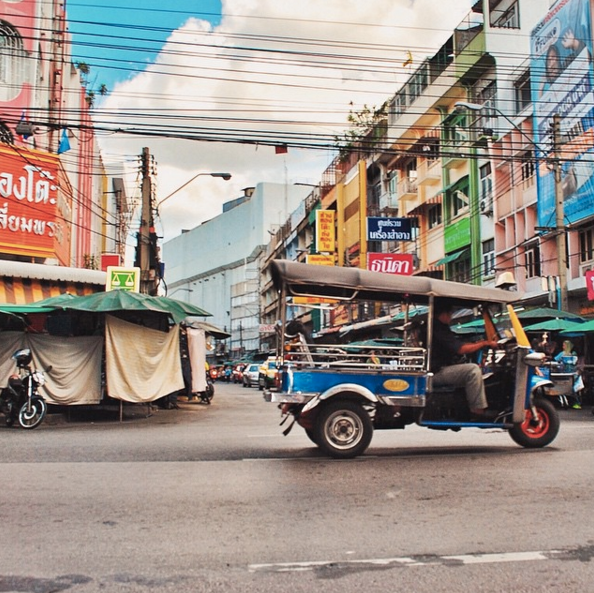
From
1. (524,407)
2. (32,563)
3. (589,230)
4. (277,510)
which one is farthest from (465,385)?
(589,230)

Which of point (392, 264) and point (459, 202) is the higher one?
point (459, 202)

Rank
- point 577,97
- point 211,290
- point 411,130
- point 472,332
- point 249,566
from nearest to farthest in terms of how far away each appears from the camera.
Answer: point 249,566 < point 472,332 < point 577,97 < point 411,130 < point 211,290

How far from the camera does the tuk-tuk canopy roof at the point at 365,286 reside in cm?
906

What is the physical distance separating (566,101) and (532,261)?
6.94m

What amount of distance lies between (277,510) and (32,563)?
214cm

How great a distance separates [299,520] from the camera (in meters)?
5.79

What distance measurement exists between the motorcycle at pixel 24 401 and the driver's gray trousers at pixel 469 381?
9.10 meters

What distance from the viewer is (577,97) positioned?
2614cm

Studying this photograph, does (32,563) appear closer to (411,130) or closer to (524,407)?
(524,407)

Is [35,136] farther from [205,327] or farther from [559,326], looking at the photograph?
[559,326]

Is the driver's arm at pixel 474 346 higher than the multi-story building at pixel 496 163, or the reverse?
the multi-story building at pixel 496 163

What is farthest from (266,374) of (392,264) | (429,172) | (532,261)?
(429,172)

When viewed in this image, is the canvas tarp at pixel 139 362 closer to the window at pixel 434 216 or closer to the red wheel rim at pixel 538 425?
the red wheel rim at pixel 538 425

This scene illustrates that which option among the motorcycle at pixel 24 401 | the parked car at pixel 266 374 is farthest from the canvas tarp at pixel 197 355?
the parked car at pixel 266 374
